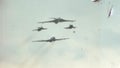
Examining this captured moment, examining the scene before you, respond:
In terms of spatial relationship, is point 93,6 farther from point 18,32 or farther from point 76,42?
point 18,32

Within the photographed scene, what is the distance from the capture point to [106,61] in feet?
9.62

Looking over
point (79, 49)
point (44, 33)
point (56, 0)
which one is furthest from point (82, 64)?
point (56, 0)

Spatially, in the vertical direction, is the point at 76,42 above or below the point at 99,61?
above

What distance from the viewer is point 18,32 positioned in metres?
2.88

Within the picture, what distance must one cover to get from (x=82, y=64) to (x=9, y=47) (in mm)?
736

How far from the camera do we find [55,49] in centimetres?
289

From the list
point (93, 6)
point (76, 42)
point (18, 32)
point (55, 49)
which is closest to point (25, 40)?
point (18, 32)

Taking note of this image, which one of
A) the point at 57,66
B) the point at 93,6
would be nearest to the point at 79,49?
the point at 57,66

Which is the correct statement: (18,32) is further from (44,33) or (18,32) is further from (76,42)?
(76,42)

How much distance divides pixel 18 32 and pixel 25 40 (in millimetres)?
106

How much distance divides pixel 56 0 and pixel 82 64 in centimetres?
69

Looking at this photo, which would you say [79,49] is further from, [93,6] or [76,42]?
[93,6]

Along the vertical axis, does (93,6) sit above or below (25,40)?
above

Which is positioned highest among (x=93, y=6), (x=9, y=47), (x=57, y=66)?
(x=93, y=6)
